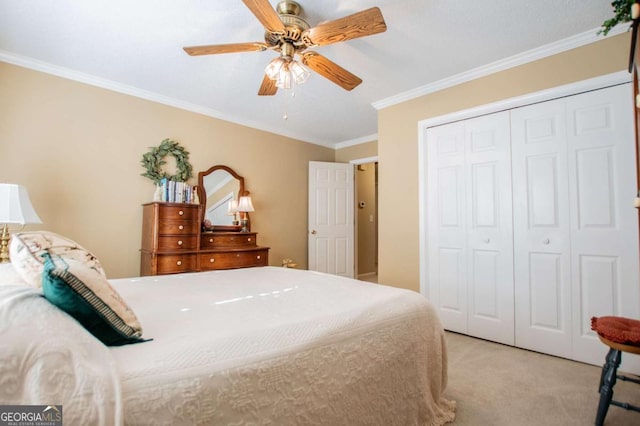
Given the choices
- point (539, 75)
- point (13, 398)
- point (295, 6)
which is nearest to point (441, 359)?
point (13, 398)

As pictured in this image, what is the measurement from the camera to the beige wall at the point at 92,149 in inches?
105

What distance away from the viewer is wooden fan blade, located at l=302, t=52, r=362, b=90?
6.80 feet

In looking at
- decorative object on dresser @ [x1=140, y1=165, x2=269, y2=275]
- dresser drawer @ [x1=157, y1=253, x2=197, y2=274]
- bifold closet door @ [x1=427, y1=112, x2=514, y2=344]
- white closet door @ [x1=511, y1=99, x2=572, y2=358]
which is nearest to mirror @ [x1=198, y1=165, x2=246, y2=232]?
decorative object on dresser @ [x1=140, y1=165, x2=269, y2=275]

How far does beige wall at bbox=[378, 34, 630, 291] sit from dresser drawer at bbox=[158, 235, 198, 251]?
2179mm

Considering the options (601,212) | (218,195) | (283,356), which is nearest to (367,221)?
(218,195)

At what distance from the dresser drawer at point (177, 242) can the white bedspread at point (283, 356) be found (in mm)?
1329

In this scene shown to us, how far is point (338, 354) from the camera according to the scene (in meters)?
1.06

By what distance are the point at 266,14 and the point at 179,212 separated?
2222mm

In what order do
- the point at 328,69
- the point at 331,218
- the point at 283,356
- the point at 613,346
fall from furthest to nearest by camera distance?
the point at 331,218 → the point at 328,69 → the point at 613,346 → the point at 283,356

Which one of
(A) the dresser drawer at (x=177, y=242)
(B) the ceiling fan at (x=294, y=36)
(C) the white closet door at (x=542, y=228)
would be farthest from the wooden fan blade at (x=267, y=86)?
(C) the white closet door at (x=542, y=228)

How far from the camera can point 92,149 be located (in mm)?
3012

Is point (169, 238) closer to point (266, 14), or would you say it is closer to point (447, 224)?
point (266, 14)

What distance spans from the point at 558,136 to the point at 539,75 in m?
0.56

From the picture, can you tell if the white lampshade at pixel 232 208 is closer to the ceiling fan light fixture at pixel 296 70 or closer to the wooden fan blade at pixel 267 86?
the wooden fan blade at pixel 267 86
